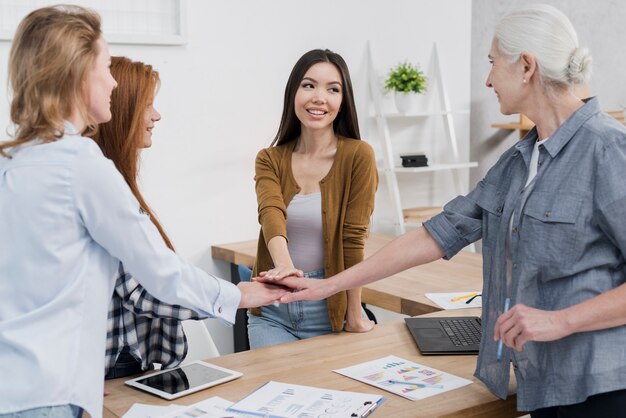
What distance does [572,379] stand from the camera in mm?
1612

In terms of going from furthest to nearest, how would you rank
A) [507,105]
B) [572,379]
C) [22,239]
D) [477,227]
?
[477,227]
[507,105]
[572,379]
[22,239]

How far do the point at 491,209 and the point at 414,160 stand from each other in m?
2.60

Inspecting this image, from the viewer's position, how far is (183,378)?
193 centimetres

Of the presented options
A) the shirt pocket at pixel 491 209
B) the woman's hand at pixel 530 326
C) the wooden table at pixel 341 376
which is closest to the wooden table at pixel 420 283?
the wooden table at pixel 341 376

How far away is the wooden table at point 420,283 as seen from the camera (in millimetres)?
2809

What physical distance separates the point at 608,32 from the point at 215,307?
137 inches

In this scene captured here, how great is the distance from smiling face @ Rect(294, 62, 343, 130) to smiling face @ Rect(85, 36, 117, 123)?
1128 mm

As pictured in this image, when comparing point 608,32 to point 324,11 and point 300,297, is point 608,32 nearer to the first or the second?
point 324,11

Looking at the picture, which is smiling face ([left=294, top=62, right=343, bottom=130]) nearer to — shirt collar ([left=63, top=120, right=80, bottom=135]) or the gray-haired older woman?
the gray-haired older woman

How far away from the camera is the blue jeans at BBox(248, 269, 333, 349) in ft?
8.06

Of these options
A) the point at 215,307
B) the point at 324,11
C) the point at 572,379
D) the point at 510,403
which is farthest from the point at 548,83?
the point at 324,11

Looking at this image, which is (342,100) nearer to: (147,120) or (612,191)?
(147,120)

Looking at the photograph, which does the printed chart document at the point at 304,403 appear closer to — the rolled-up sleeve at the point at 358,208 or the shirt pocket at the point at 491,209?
the shirt pocket at the point at 491,209

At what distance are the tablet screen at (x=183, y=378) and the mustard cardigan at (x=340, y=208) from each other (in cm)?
53
